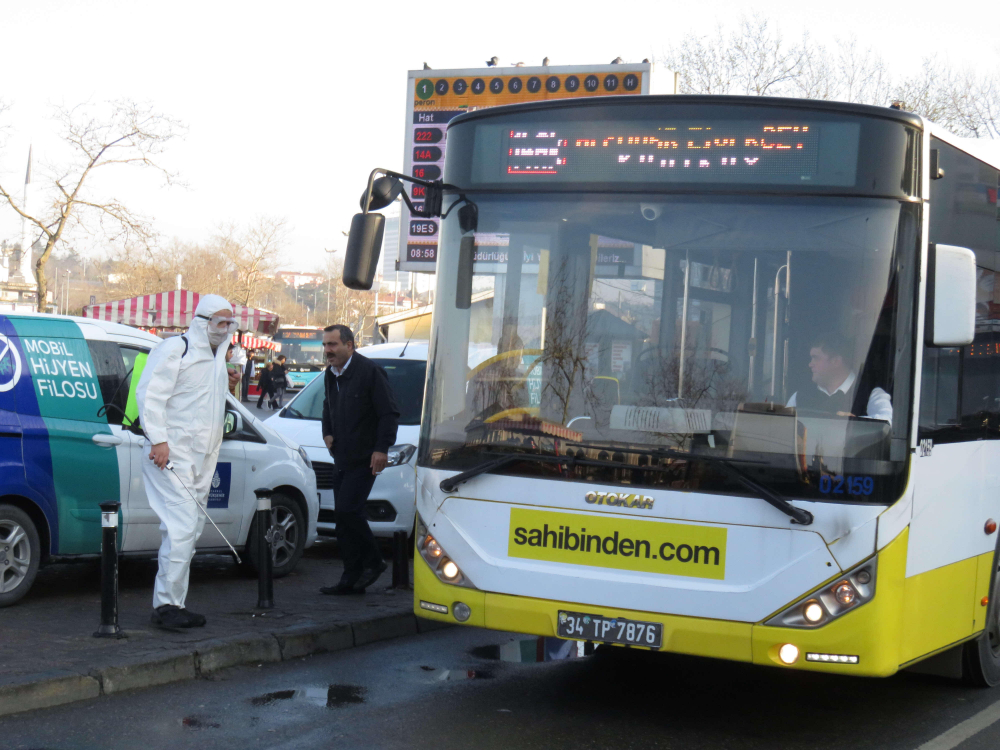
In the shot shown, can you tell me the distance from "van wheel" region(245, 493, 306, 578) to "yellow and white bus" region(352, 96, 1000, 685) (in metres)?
3.63

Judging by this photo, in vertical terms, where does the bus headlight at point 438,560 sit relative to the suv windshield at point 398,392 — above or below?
below

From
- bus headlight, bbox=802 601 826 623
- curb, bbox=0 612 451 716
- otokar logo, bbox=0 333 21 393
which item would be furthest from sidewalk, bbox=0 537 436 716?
bus headlight, bbox=802 601 826 623

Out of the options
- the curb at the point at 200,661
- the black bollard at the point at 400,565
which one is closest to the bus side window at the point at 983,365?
the curb at the point at 200,661

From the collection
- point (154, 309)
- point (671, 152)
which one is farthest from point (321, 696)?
point (154, 309)

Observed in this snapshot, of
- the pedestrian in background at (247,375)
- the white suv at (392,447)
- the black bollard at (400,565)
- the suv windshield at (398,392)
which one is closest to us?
the black bollard at (400,565)

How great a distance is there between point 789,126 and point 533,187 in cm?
126

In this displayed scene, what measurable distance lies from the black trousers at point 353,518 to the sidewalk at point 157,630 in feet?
0.89

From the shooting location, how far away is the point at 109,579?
21.9 ft

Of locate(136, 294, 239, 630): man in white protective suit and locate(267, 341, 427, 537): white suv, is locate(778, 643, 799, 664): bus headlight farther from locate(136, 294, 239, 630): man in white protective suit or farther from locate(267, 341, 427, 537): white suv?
locate(267, 341, 427, 537): white suv

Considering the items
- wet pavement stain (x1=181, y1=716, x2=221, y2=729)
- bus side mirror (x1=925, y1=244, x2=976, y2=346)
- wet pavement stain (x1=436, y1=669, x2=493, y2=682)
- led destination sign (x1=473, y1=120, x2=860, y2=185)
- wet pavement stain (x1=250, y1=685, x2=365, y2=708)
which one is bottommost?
wet pavement stain (x1=436, y1=669, x2=493, y2=682)

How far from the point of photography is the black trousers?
8469 millimetres

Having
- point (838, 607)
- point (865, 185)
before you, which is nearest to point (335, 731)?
point (838, 607)

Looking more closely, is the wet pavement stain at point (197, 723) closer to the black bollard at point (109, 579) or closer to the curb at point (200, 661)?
the curb at point (200, 661)

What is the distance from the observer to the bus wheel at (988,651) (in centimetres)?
656
